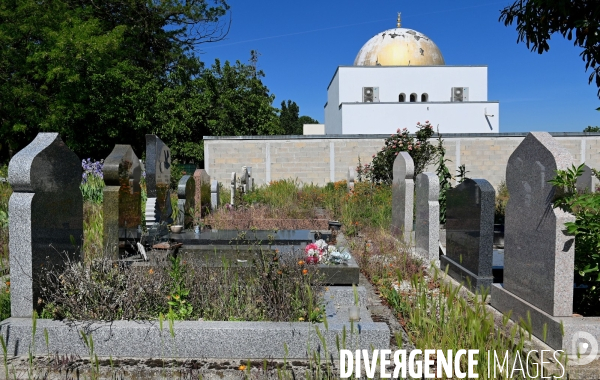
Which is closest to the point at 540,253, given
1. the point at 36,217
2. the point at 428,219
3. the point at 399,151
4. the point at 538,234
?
the point at 538,234

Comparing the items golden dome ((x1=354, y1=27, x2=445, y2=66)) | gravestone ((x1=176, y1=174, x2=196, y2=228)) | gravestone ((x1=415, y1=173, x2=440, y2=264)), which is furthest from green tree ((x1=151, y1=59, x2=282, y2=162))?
gravestone ((x1=415, y1=173, x2=440, y2=264))

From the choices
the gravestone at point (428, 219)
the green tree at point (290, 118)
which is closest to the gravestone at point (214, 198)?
the gravestone at point (428, 219)

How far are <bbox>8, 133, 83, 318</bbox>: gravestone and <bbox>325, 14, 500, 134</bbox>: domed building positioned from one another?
28.6m

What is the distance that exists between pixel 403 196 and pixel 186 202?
450cm

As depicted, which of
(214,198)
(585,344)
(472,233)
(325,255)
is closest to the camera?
(585,344)

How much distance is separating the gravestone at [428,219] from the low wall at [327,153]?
41.0ft

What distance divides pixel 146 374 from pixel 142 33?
25.6m

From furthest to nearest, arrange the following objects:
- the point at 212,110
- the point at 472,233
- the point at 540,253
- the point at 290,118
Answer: the point at 290,118
the point at 212,110
the point at 472,233
the point at 540,253

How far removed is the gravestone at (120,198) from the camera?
20.8ft

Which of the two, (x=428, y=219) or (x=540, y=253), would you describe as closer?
(x=540, y=253)

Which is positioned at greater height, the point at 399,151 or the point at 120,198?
the point at 399,151

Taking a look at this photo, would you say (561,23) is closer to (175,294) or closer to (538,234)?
(538,234)

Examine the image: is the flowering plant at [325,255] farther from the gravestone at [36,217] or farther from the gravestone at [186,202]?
the gravestone at [186,202]

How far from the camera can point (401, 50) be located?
3553 cm
